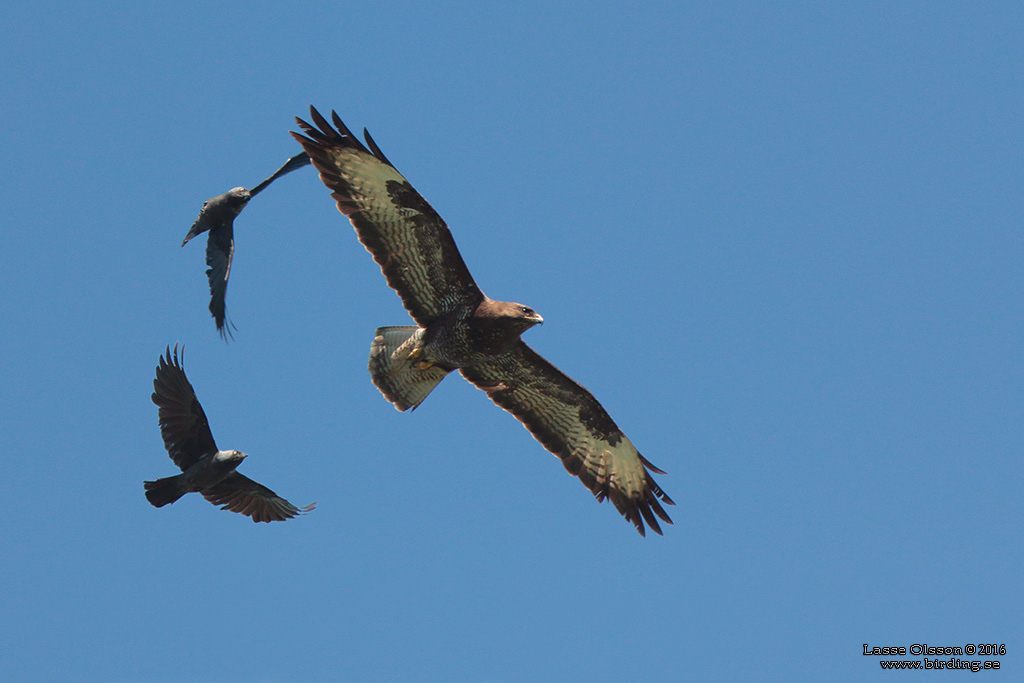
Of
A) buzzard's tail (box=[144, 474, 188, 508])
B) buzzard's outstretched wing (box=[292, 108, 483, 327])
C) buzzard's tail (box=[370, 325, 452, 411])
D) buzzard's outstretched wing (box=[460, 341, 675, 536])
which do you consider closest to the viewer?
buzzard's outstretched wing (box=[292, 108, 483, 327])

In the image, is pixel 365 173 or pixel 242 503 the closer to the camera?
pixel 365 173

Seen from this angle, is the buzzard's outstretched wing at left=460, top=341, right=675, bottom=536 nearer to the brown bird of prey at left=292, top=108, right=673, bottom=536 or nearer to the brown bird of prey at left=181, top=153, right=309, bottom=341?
the brown bird of prey at left=292, top=108, right=673, bottom=536

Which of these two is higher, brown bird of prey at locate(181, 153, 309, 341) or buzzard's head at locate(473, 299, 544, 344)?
brown bird of prey at locate(181, 153, 309, 341)

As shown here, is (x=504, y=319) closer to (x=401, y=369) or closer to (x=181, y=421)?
(x=401, y=369)

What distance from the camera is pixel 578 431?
1389 cm

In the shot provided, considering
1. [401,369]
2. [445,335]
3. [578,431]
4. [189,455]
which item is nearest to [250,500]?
[189,455]

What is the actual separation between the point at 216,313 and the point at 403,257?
10.5 ft

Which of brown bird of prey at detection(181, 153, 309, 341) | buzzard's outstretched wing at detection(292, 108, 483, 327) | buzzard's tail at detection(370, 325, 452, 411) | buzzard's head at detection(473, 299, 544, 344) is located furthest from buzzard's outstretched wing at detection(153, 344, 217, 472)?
buzzard's head at detection(473, 299, 544, 344)

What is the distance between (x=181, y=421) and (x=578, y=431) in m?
4.88

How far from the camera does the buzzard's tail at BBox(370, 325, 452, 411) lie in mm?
12602

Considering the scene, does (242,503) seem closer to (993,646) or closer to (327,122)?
(327,122)

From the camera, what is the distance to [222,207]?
13.8m

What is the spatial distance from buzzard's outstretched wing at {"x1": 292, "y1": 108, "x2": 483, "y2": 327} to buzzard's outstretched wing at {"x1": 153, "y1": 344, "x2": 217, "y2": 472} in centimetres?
311

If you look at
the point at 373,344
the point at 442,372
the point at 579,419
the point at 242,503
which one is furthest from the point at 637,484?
the point at 242,503
